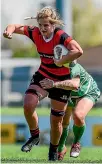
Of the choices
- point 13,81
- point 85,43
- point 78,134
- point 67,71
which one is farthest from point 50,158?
point 85,43

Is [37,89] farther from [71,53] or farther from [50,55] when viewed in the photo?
[71,53]

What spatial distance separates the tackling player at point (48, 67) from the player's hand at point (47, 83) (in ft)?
0.48

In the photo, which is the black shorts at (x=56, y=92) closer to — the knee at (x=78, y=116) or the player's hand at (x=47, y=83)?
the player's hand at (x=47, y=83)

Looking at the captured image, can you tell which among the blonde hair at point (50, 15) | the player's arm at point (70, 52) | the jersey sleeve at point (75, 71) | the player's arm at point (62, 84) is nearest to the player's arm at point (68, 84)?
the player's arm at point (62, 84)

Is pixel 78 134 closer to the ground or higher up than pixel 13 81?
higher up

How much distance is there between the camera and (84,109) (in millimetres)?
9656

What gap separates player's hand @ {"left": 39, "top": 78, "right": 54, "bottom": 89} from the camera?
9000 millimetres

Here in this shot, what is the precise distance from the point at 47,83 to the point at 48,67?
0.28 m

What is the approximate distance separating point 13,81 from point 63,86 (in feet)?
59.8

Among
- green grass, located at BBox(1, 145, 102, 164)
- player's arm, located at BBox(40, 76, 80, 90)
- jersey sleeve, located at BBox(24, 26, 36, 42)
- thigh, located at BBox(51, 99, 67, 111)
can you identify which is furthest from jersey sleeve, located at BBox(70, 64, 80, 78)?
green grass, located at BBox(1, 145, 102, 164)

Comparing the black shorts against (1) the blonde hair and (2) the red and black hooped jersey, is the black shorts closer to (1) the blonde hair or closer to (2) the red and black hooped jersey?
(2) the red and black hooped jersey

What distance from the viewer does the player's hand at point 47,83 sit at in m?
9.00

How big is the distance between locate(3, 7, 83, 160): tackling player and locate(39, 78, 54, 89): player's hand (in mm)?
147

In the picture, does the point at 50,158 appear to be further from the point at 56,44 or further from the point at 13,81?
the point at 13,81
